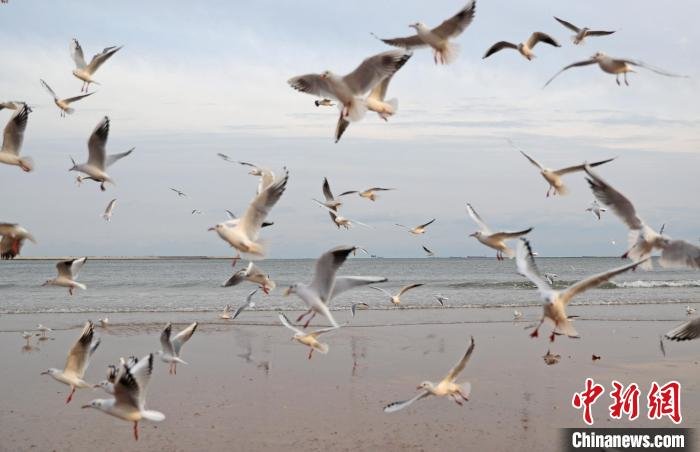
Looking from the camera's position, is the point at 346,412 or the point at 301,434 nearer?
the point at 301,434

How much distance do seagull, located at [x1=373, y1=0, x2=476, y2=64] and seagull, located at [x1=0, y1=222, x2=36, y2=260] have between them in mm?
4627

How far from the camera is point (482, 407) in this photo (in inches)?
418

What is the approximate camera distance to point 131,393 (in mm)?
6965

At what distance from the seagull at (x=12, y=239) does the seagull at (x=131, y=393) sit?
2.32m

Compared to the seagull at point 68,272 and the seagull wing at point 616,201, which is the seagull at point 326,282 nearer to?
the seagull wing at point 616,201

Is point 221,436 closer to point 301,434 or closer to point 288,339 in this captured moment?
point 301,434

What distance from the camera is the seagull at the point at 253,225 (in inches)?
291

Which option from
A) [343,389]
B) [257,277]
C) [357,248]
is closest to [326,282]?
[357,248]

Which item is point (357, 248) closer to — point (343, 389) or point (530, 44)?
point (530, 44)

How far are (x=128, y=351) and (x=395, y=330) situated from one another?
20.5 feet

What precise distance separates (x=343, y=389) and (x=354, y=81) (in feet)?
19.0

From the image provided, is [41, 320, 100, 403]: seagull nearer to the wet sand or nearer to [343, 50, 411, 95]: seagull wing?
the wet sand

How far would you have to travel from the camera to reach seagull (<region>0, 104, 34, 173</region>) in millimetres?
8805

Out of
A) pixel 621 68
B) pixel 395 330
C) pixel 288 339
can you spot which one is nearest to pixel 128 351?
pixel 288 339
